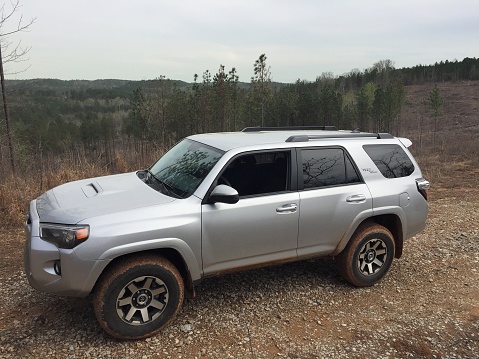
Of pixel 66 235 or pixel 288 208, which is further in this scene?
pixel 288 208

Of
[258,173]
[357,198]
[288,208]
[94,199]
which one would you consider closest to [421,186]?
A: [357,198]

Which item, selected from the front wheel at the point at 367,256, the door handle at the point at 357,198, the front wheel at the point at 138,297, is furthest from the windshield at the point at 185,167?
the front wheel at the point at 367,256

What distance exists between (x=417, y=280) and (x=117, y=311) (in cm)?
352

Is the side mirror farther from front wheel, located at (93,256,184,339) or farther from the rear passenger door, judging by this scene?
the rear passenger door

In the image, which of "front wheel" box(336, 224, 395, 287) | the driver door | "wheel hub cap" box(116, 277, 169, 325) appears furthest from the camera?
"front wheel" box(336, 224, 395, 287)

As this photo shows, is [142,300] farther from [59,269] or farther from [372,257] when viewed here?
[372,257]

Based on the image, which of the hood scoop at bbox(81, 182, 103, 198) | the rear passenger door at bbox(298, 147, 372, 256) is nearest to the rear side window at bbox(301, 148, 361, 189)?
the rear passenger door at bbox(298, 147, 372, 256)

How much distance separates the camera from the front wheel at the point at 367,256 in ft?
13.5

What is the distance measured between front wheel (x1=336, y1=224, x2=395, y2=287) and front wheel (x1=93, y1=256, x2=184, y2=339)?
1.94 metres

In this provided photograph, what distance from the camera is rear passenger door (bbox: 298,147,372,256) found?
148 inches

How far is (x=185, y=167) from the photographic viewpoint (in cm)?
380

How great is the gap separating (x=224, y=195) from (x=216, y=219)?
276 mm

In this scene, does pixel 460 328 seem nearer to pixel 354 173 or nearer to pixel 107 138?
pixel 354 173

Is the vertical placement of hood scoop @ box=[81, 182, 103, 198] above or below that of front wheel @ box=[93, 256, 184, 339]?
above
